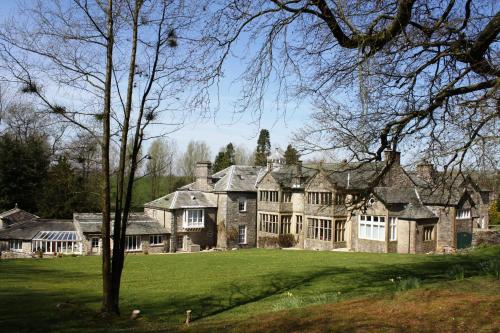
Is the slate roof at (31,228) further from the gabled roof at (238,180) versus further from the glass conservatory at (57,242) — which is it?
the gabled roof at (238,180)

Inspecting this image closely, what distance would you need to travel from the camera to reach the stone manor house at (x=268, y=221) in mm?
34219

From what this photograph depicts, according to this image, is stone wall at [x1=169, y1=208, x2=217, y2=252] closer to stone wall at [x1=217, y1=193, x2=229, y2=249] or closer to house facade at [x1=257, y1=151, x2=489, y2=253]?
stone wall at [x1=217, y1=193, x2=229, y2=249]

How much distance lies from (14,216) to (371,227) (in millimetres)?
31539

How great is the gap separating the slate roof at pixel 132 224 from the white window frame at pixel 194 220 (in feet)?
7.30

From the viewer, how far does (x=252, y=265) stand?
2431 cm

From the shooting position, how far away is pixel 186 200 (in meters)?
45.7

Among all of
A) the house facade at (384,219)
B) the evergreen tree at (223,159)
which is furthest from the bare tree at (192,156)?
the house facade at (384,219)

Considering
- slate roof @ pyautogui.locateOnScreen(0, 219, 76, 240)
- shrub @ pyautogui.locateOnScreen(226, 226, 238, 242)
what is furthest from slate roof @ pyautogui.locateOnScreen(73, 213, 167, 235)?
shrub @ pyautogui.locateOnScreen(226, 226, 238, 242)

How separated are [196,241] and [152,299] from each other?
31.3 m

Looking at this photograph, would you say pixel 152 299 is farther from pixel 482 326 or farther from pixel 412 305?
pixel 482 326

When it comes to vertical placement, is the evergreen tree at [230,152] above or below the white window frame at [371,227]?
above

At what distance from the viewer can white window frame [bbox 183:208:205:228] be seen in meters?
45.0

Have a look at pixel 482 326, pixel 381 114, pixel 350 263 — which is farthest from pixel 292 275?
pixel 482 326

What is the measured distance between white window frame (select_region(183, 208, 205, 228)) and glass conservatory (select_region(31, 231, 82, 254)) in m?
9.75
